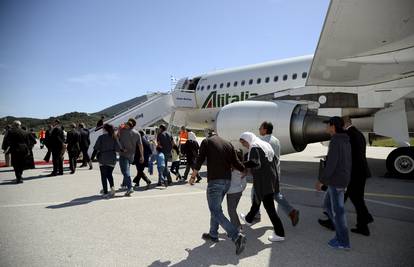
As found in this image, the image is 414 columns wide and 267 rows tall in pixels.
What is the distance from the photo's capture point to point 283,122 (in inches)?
372

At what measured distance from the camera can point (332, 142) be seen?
4.08 metres

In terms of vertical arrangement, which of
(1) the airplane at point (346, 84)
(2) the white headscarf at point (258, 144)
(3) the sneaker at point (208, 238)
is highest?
(1) the airplane at point (346, 84)

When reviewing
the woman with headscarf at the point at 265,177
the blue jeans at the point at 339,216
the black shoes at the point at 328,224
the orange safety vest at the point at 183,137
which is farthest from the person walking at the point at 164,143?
the blue jeans at the point at 339,216

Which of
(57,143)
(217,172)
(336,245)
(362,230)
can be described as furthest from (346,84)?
(57,143)

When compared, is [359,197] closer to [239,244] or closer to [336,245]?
[336,245]

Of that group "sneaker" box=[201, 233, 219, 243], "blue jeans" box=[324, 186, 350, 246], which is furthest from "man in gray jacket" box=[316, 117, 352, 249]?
"sneaker" box=[201, 233, 219, 243]

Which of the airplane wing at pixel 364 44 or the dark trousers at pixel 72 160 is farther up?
the airplane wing at pixel 364 44

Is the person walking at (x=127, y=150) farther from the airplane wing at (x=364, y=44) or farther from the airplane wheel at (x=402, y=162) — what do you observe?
the airplane wheel at (x=402, y=162)

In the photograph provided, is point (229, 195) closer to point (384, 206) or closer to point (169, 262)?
point (169, 262)

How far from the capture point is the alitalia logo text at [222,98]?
13811mm

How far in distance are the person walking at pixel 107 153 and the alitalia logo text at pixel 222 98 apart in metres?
7.65

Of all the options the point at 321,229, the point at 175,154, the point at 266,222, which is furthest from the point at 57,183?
the point at 321,229

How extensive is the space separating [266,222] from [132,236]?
2221mm

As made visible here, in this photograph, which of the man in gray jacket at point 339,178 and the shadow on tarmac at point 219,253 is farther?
the man in gray jacket at point 339,178
